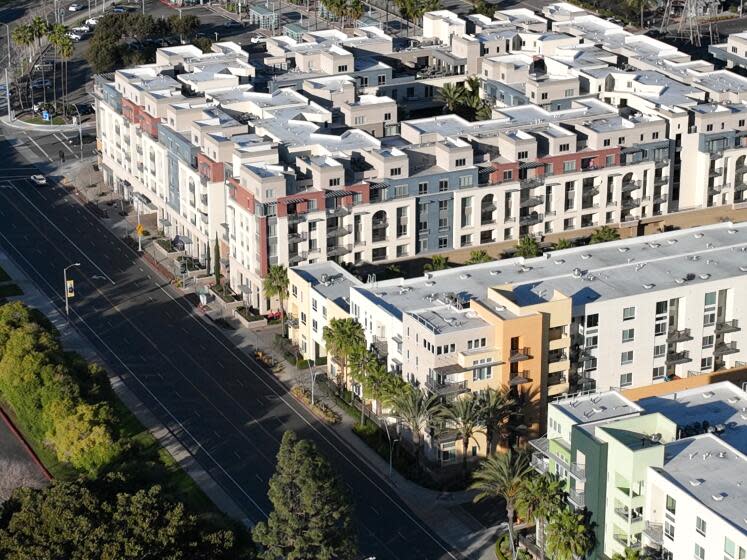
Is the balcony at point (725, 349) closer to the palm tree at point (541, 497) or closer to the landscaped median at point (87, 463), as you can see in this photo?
the palm tree at point (541, 497)

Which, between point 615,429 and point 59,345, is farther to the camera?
point 59,345

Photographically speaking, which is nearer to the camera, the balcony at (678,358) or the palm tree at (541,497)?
the palm tree at (541,497)

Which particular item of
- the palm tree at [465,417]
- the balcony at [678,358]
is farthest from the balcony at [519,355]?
the balcony at [678,358]

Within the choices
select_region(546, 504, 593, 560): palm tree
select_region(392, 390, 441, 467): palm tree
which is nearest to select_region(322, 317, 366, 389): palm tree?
select_region(392, 390, 441, 467): palm tree

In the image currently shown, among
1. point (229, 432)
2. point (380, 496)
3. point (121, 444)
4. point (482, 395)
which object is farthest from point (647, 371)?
point (121, 444)

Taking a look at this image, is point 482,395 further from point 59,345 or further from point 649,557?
point 59,345

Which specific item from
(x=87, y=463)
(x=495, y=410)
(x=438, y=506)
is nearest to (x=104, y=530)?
(x=87, y=463)

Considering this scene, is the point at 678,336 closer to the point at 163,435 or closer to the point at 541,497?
the point at 541,497
